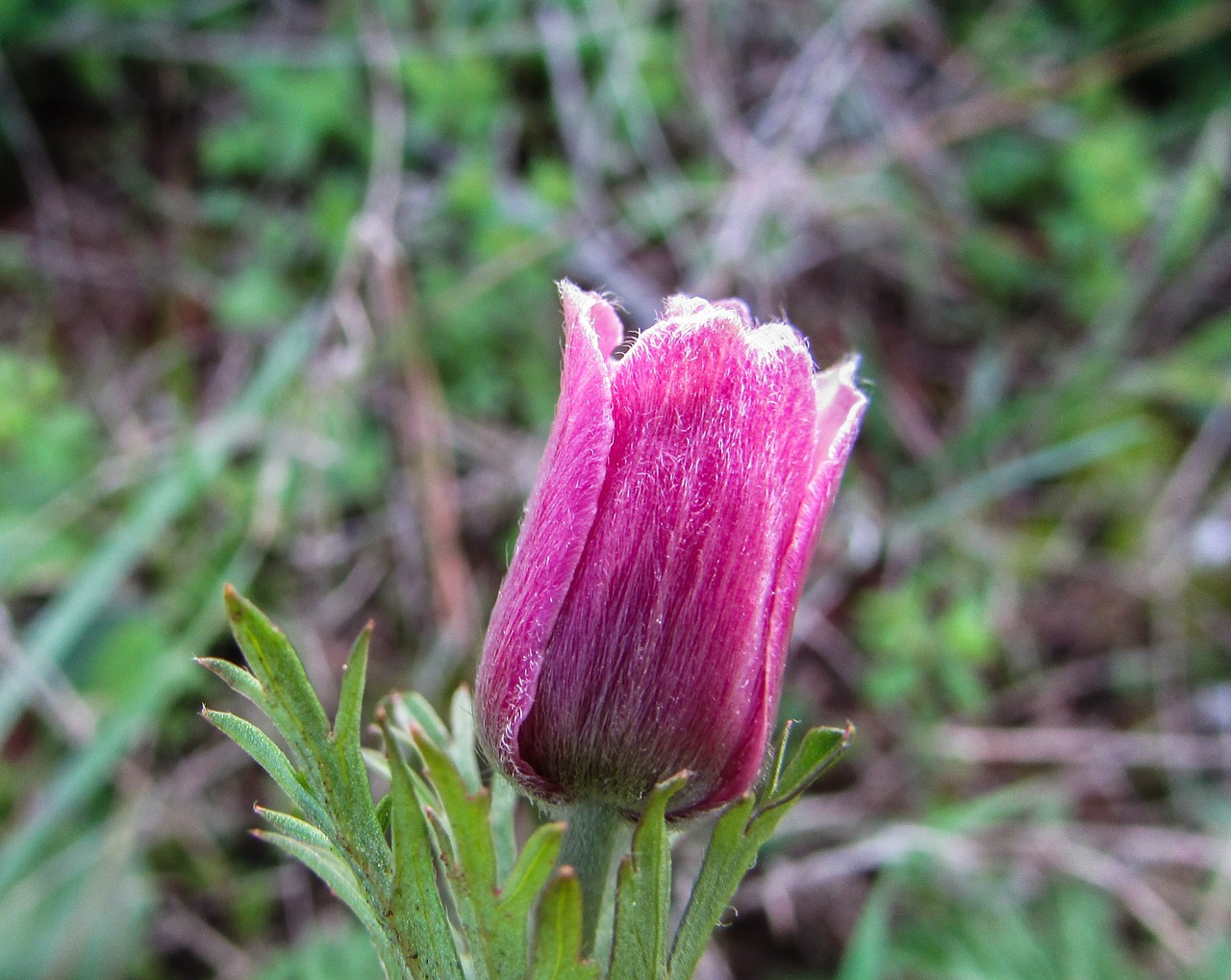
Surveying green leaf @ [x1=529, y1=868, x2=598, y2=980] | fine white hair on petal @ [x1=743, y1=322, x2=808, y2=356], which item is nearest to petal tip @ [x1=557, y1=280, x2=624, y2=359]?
fine white hair on petal @ [x1=743, y1=322, x2=808, y2=356]

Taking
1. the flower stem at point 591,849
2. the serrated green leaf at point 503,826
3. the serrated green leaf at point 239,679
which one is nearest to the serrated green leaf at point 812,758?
the flower stem at point 591,849

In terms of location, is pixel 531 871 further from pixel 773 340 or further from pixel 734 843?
pixel 773 340

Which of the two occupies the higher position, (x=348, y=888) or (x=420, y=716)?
(x=420, y=716)

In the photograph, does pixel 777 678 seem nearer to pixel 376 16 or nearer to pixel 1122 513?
pixel 1122 513

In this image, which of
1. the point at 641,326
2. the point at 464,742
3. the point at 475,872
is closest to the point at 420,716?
the point at 464,742

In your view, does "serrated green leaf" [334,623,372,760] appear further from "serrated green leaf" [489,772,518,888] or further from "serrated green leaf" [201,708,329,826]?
"serrated green leaf" [489,772,518,888]

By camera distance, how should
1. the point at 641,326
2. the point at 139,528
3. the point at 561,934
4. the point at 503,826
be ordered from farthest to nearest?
1. the point at 641,326
2. the point at 139,528
3. the point at 503,826
4. the point at 561,934
